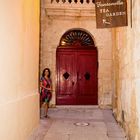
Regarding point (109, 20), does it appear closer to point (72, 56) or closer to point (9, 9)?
point (9, 9)

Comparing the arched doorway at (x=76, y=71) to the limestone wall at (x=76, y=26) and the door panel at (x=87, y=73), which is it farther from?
the limestone wall at (x=76, y=26)

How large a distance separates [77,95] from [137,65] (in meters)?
8.10

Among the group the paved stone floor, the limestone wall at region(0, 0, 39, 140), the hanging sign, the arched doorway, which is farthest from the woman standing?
the hanging sign

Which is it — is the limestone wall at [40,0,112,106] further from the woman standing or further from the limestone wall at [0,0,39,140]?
the limestone wall at [0,0,39,140]

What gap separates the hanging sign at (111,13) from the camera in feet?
→ 19.3

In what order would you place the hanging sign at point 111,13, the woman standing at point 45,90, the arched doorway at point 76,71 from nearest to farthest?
the hanging sign at point 111,13 < the woman standing at point 45,90 < the arched doorway at point 76,71

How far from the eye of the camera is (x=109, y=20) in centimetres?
594

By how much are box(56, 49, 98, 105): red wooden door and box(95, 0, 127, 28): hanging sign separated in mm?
7176

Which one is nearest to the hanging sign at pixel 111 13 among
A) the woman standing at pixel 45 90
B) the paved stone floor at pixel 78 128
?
the paved stone floor at pixel 78 128

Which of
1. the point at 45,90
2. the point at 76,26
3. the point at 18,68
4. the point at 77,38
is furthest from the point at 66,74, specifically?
the point at 18,68

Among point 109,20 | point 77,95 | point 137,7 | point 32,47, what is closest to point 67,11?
point 77,95

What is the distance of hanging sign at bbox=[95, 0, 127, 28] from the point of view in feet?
19.3

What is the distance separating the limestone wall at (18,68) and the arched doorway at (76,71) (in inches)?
207

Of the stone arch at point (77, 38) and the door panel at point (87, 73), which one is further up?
the stone arch at point (77, 38)
